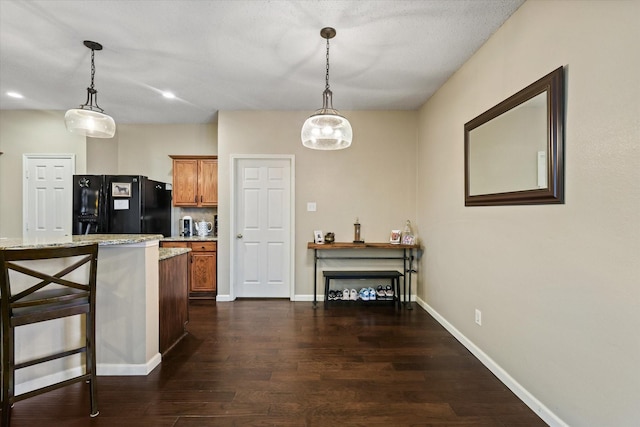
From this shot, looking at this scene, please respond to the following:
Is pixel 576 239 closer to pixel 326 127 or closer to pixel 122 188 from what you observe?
pixel 326 127

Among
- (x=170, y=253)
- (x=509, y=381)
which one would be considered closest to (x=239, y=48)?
(x=170, y=253)

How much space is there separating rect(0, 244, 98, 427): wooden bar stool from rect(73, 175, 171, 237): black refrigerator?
2177mm

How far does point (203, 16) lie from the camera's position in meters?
2.11

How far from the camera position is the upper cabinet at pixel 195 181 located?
434 centimetres

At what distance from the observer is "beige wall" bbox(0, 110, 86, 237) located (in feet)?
14.1

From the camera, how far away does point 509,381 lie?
204 cm

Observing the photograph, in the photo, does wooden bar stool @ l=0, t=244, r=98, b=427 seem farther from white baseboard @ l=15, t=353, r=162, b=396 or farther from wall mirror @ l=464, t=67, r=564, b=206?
wall mirror @ l=464, t=67, r=564, b=206

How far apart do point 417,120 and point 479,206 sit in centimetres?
202

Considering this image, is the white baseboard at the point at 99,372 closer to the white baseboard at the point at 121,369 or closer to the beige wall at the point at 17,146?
the white baseboard at the point at 121,369

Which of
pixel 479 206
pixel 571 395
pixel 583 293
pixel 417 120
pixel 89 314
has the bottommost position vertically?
pixel 571 395

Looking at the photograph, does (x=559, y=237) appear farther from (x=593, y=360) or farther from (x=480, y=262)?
(x=480, y=262)

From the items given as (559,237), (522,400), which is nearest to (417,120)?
(559,237)

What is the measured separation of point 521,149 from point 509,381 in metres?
1.63

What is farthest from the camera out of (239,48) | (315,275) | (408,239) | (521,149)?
(408,239)
